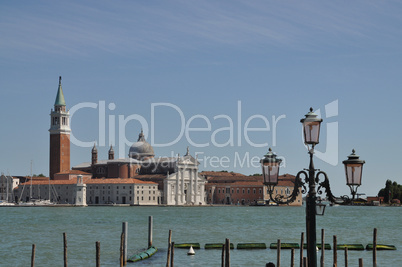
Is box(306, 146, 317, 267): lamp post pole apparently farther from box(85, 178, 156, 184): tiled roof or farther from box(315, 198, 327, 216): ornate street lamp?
box(85, 178, 156, 184): tiled roof

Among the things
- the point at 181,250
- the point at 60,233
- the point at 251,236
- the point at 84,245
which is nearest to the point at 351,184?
the point at 181,250

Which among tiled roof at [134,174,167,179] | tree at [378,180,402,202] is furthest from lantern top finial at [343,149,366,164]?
tree at [378,180,402,202]

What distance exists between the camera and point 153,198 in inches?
3853

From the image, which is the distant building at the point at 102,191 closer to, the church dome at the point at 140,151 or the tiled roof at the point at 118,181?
the tiled roof at the point at 118,181

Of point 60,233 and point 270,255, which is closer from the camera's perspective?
point 270,255

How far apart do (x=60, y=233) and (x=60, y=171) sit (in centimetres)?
6228

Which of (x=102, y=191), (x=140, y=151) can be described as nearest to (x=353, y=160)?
(x=102, y=191)

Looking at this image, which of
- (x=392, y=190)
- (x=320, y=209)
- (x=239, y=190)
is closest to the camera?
(x=320, y=209)

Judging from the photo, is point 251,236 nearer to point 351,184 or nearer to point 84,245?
point 84,245

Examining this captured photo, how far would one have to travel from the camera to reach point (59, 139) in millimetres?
96750

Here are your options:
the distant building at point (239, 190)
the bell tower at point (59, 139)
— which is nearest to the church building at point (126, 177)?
the bell tower at point (59, 139)

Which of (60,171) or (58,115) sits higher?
(58,115)

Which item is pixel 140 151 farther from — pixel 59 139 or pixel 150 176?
pixel 59 139

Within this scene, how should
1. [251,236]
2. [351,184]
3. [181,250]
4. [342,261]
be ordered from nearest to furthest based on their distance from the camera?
[351,184] < [342,261] < [181,250] < [251,236]
